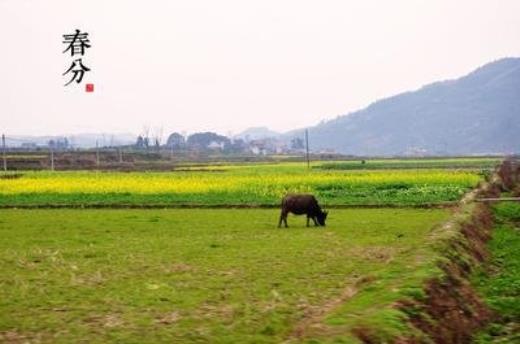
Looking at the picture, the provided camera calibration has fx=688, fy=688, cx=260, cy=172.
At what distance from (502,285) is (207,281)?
5788 millimetres

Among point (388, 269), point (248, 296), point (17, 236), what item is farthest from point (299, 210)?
point (248, 296)

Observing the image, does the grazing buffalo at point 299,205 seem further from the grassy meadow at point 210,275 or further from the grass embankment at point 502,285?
the grass embankment at point 502,285

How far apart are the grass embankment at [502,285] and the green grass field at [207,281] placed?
1198 millimetres

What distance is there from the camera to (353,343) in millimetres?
8258

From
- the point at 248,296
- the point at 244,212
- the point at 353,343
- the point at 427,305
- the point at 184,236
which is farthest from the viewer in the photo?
the point at 244,212

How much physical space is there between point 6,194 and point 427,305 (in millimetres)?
32531

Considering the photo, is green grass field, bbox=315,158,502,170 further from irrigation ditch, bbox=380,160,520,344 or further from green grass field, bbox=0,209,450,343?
irrigation ditch, bbox=380,160,520,344

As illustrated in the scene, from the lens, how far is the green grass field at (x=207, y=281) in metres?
9.52

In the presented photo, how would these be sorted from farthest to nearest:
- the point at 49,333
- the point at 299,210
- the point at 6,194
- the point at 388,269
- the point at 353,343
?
the point at 6,194, the point at 299,210, the point at 388,269, the point at 49,333, the point at 353,343

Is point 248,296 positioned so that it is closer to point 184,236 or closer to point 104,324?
point 104,324

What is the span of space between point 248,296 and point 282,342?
3024 millimetres

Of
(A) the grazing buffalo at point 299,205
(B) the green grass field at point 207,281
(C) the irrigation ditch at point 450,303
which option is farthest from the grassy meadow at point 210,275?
(A) the grazing buffalo at point 299,205

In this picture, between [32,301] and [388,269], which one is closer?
[32,301]

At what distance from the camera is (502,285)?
13.5 meters
